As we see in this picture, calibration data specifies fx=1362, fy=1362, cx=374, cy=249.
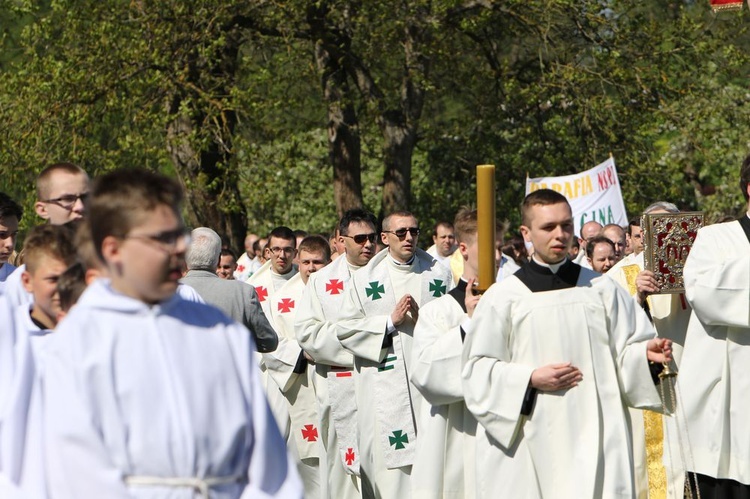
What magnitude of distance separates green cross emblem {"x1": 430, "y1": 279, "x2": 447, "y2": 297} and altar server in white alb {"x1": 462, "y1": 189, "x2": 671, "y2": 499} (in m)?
2.55

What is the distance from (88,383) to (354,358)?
5.83 metres

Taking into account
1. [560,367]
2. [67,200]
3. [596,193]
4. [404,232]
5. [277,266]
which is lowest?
[560,367]

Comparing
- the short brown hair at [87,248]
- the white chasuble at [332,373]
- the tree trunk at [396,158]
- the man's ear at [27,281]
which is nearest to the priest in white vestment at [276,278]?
the white chasuble at [332,373]

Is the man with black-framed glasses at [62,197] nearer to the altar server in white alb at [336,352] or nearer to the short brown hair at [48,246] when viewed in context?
the short brown hair at [48,246]

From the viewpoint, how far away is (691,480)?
27.3 feet

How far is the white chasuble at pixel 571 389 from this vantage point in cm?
632

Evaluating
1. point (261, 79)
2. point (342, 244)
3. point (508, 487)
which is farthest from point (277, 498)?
point (261, 79)

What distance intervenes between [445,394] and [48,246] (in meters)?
2.94

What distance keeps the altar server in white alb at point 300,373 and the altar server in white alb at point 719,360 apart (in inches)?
142

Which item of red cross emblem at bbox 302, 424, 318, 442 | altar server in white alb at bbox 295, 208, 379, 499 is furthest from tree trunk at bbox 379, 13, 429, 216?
altar server in white alb at bbox 295, 208, 379, 499

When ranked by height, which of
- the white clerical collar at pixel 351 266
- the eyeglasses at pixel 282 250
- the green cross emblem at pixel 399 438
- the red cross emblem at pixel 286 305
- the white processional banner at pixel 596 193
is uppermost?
the white processional banner at pixel 596 193

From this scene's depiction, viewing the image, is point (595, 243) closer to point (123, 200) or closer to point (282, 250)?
point (282, 250)

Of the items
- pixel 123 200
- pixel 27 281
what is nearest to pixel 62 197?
pixel 27 281

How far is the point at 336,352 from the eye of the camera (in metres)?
9.33
